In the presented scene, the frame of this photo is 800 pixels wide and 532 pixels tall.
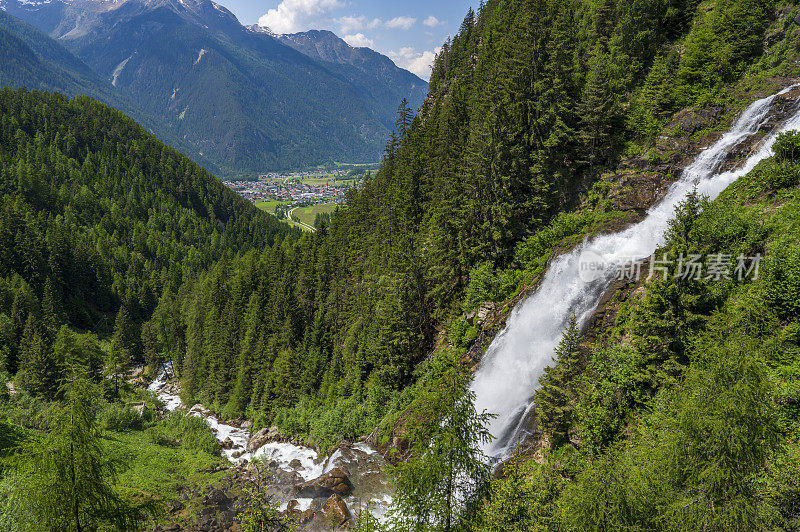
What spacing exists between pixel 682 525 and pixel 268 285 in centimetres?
7007

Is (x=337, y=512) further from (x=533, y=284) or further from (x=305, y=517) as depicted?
(x=533, y=284)

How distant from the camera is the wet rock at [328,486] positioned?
2928 centimetres

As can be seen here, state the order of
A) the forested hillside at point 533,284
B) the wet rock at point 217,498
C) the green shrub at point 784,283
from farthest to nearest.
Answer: the wet rock at point 217,498 < the green shrub at point 784,283 < the forested hillside at point 533,284

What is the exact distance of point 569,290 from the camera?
29859 mm

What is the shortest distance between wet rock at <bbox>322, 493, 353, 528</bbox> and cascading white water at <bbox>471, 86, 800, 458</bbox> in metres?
11.2

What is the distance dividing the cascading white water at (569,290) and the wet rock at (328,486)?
1216cm

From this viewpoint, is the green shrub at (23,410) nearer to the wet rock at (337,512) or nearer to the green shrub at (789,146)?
the wet rock at (337,512)

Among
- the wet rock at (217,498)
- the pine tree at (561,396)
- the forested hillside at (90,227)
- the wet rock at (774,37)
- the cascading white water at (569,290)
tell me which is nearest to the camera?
the pine tree at (561,396)

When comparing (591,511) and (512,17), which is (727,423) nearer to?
(591,511)

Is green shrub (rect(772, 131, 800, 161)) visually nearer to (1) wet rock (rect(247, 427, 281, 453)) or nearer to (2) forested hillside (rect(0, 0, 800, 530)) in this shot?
(2) forested hillside (rect(0, 0, 800, 530))

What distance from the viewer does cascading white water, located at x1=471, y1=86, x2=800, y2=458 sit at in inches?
1113

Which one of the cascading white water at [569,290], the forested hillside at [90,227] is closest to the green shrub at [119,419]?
the forested hillside at [90,227]

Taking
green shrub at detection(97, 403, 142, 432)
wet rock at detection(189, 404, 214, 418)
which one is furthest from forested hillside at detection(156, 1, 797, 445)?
green shrub at detection(97, 403, 142, 432)

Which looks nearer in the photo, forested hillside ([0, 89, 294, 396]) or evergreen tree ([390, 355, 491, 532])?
evergreen tree ([390, 355, 491, 532])
